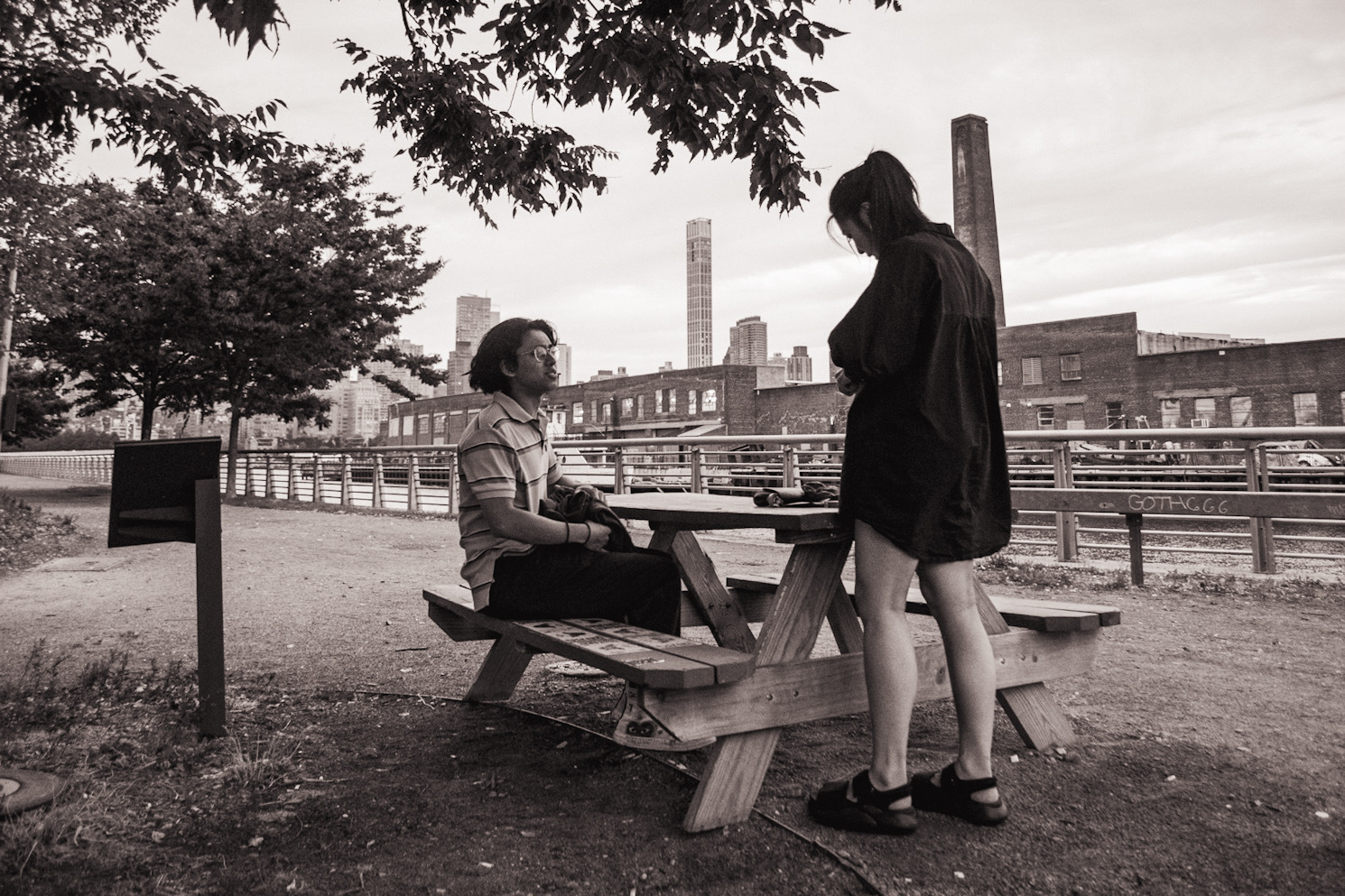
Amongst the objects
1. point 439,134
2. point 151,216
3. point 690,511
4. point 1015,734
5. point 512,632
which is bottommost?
point 1015,734

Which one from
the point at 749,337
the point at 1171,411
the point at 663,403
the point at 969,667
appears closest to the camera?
the point at 969,667

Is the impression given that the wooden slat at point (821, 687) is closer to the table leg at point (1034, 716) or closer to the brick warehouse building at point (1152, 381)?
the table leg at point (1034, 716)

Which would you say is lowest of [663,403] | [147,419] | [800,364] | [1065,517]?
[1065,517]

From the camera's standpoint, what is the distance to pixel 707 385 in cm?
5391

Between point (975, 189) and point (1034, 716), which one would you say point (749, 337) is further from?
point (1034, 716)

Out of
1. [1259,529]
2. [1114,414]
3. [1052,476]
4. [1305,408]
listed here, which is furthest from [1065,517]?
[1114,414]

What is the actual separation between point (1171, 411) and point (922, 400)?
4223 cm

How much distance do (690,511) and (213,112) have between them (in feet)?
13.7

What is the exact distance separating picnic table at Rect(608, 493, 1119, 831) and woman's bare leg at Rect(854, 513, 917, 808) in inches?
7.6

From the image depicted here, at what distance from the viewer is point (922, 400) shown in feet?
7.93

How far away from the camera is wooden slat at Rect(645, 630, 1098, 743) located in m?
2.38

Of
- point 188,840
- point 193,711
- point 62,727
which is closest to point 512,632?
point 188,840

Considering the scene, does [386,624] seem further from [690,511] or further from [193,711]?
[690,511]

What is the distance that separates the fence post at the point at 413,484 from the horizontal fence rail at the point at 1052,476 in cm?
3
